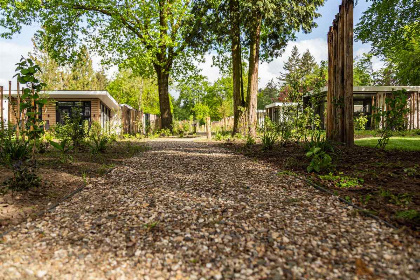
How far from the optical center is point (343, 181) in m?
4.04

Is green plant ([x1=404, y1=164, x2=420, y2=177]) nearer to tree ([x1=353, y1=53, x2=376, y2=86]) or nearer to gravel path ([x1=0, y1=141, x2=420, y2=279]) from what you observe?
gravel path ([x1=0, y1=141, x2=420, y2=279])

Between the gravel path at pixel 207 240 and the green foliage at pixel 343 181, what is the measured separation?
1.30ft

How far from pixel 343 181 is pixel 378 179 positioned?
443 mm

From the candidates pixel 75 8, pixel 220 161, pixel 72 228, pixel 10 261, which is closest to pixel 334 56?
pixel 220 161

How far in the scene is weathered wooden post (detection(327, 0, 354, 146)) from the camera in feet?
21.1

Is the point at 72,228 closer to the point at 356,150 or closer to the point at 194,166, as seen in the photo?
the point at 194,166

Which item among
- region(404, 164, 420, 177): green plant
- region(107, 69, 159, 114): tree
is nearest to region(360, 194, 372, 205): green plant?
region(404, 164, 420, 177): green plant

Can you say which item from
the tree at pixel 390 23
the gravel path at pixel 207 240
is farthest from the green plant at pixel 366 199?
the tree at pixel 390 23

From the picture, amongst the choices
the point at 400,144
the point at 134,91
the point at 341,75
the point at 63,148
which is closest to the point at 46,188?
the point at 63,148

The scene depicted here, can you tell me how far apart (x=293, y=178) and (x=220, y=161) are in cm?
241

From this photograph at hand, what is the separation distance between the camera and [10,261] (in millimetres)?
2119

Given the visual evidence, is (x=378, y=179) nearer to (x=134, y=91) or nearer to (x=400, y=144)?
(x=400, y=144)

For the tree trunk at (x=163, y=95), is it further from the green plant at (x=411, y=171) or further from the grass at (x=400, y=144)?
the green plant at (x=411, y=171)

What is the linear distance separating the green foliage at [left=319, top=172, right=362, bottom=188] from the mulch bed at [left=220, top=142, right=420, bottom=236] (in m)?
0.03
